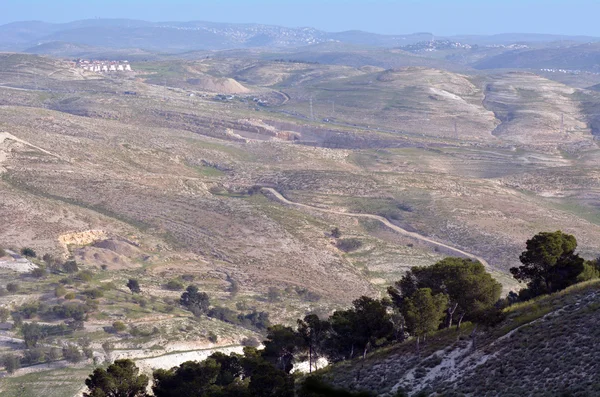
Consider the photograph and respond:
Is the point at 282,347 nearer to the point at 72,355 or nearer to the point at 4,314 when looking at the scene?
the point at 72,355

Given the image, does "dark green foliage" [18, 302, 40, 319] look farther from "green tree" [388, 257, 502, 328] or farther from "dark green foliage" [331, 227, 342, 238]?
"dark green foliage" [331, 227, 342, 238]

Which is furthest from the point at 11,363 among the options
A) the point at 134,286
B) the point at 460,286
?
the point at 460,286

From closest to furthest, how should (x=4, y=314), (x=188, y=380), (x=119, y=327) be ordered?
(x=188, y=380), (x=119, y=327), (x=4, y=314)

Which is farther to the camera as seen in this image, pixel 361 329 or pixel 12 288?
pixel 12 288

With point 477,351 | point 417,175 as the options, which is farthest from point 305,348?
point 417,175

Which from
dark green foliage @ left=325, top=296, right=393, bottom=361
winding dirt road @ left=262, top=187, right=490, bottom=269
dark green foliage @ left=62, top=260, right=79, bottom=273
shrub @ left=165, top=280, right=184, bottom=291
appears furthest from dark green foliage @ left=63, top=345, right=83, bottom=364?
winding dirt road @ left=262, top=187, right=490, bottom=269

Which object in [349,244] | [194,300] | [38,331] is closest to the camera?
[38,331]

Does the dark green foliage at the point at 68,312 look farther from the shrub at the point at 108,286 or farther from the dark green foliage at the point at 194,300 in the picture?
the dark green foliage at the point at 194,300
